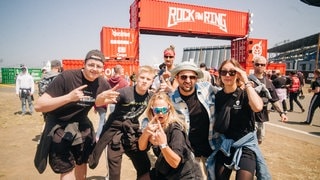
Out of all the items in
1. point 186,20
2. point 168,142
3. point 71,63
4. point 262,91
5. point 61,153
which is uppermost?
point 186,20

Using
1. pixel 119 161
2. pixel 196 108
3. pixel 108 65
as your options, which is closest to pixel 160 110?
pixel 196 108

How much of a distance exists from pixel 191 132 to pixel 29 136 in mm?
6306

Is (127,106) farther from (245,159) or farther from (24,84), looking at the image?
(24,84)

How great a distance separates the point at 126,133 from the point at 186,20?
18.7m

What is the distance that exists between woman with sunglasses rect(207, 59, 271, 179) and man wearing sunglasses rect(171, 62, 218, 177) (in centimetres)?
11

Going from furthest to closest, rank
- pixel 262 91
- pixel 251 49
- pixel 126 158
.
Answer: pixel 251 49 → pixel 126 158 → pixel 262 91

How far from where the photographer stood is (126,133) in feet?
9.84

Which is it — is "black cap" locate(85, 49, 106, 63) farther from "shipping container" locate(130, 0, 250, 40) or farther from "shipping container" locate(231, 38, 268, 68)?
"shipping container" locate(231, 38, 268, 68)

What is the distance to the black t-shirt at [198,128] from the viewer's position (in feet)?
8.82

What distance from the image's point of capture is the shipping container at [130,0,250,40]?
18.7 meters

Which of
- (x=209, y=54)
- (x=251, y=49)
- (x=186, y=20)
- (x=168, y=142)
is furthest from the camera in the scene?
(x=209, y=54)

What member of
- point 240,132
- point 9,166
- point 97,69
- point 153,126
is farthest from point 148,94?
point 9,166

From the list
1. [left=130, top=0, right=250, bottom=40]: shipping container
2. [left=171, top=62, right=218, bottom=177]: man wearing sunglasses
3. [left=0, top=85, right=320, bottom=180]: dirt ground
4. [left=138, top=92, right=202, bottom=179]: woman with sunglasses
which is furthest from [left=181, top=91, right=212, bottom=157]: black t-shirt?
[left=130, top=0, right=250, bottom=40]: shipping container

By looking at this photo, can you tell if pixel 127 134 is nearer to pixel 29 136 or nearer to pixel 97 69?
pixel 97 69
